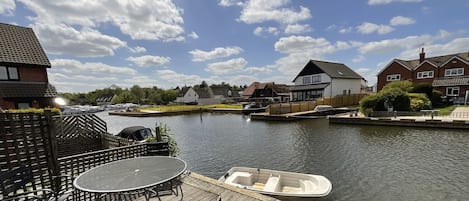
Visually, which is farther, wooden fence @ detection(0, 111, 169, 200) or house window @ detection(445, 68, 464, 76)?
house window @ detection(445, 68, 464, 76)

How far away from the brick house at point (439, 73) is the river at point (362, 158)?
1630 centimetres

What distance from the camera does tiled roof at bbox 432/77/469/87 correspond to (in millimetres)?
25641

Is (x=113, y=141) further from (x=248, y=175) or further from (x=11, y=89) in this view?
(x=11, y=89)

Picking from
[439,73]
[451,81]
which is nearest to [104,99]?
[439,73]

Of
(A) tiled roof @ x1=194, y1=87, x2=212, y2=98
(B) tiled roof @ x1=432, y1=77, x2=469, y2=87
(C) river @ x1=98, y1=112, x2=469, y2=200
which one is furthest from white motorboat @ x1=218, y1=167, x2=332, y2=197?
(A) tiled roof @ x1=194, y1=87, x2=212, y2=98

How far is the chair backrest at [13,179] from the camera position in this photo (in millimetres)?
3275

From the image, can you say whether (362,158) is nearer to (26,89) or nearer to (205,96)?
(26,89)

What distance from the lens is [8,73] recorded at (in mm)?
13016

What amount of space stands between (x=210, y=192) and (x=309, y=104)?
27.1 metres

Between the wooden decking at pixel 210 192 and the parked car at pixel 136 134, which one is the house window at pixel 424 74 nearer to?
the parked car at pixel 136 134

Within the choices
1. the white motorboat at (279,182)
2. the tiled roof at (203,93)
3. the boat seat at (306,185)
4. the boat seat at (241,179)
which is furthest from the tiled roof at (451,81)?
the tiled roof at (203,93)

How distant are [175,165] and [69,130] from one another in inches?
329

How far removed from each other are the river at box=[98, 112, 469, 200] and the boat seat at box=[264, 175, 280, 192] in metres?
1.81

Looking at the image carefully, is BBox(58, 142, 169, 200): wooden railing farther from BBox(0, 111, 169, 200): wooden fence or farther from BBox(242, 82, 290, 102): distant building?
BBox(242, 82, 290, 102): distant building
